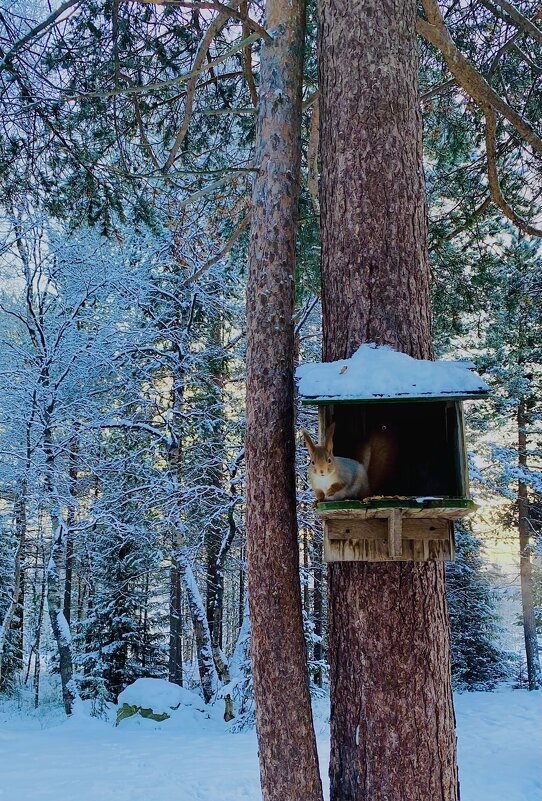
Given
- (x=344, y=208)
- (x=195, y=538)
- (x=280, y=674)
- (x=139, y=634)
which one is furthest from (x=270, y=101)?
(x=139, y=634)

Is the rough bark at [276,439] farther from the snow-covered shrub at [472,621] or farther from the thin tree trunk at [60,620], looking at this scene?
the snow-covered shrub at [472,621]

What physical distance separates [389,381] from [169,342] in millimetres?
8367

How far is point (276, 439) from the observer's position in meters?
2.45

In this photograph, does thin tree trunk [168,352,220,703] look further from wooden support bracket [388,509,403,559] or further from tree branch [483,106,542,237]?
wooden support bracket [388,509,403,559]

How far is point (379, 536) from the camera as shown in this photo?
2055mm

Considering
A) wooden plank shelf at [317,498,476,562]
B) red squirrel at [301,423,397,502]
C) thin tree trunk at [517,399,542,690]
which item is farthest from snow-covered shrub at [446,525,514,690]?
wooden plank shelf at [317,498,476,562]

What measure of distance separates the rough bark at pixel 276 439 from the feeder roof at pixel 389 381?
1.45ft

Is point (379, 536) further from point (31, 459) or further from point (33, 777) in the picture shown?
point (31, 459)

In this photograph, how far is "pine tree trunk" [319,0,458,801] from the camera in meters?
2.02

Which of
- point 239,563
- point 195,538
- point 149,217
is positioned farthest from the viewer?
point 239,563

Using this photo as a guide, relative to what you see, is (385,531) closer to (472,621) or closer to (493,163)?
(493,163)

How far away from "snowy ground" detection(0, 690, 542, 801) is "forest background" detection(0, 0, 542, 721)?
35.9 inches

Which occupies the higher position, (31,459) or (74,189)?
(74,189)

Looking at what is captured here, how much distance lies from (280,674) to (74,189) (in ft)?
11.4
